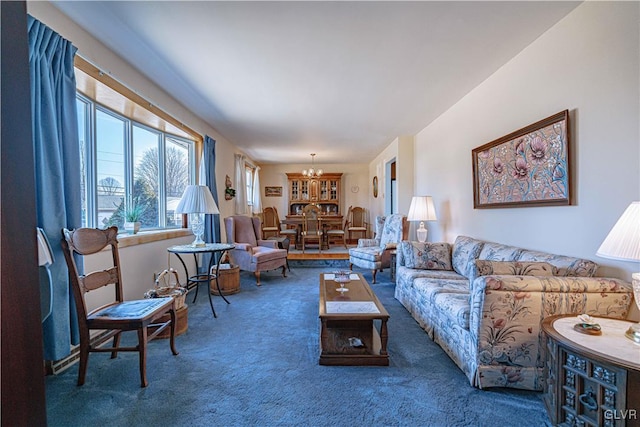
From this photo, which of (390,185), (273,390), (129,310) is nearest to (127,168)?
(129,310)

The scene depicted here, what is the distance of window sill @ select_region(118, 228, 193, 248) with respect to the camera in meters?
2.71

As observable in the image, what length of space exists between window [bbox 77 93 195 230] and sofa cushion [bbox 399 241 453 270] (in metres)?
3.18

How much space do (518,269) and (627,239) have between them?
2.02ft

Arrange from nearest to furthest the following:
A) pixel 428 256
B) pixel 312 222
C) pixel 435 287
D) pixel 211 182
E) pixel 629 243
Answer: pixel 629 243, pixel 435 287, pixel 428 256, pixel 211 182, pixel 312 222

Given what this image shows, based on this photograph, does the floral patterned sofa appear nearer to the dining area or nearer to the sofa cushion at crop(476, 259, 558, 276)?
the sofa cushion at crop(476, 259, 558, 276)

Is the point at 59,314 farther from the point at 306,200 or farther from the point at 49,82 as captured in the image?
the point at 306,200

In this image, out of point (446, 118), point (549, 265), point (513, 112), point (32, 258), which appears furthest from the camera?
point (446, 118)

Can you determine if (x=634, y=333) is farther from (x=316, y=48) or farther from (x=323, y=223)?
(x=323, y=223)

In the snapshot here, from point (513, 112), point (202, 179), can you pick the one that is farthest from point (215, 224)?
point (513, 112)

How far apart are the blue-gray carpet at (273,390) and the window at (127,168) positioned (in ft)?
4.67

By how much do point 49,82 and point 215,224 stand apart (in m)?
2.90

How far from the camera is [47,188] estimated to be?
1.79 meters

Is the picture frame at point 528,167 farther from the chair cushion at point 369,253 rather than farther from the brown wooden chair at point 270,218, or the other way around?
the brown wooden chair at point 270,218

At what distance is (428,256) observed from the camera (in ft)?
10.9
